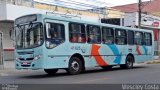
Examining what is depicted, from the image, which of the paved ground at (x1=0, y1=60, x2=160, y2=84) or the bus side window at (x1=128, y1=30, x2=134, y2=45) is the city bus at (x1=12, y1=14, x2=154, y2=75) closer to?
the paved ground at (x1=0, y1=60, x2=160, y2=84)

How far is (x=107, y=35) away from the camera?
22.8 metres

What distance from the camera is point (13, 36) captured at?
19.9m

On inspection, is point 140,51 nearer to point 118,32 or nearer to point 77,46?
point 118,32

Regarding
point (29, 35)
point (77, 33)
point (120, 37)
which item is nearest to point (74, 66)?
point (77, 33)

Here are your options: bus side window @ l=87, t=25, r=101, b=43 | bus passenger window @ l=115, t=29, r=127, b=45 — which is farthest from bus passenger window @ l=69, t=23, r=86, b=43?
bus passenger window @ l=115, t=29, r=127, b=45

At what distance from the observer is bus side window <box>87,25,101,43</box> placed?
834 inches

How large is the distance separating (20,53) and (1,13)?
15.4 meters

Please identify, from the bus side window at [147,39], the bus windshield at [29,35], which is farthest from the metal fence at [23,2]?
the bus windshield at [29,35]

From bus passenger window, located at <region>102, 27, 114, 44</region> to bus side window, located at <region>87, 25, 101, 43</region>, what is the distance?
0.52 m

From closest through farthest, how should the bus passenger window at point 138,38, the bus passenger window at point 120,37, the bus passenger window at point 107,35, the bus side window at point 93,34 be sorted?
the bus side window at point 93,34 < the bus passenger window at point 107,35 < the bus passenger window at point 120,37 < the bus passenger window at point 138,38

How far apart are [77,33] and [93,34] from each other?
1589 millimetres

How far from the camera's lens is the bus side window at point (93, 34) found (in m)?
21.2

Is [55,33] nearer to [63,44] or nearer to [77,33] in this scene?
[63,44]

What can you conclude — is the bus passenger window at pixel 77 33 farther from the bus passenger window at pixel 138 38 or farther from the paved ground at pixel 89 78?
the bus passenger window at pixel 138 38
